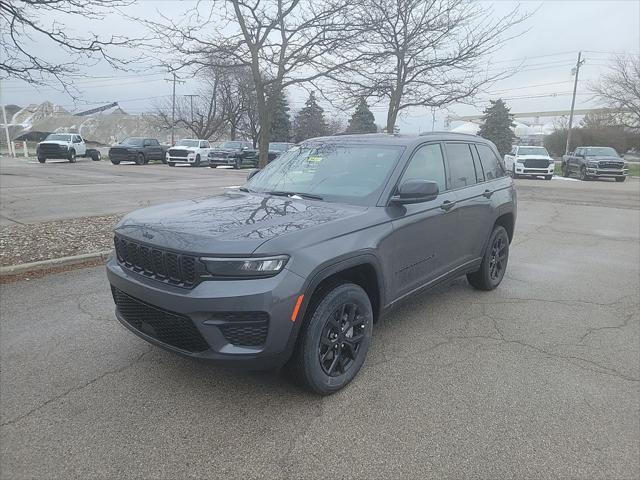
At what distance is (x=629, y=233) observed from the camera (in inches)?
383

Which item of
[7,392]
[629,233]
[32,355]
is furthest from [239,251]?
[629,233]

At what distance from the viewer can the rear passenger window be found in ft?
Answer: 14.8

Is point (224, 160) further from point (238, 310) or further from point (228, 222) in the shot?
point (238, 310)

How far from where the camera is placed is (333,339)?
3.07 m

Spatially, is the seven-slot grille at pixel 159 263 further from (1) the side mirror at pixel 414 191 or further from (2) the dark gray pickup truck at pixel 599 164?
(2) the dark gray pickup truck at pixel 599 164

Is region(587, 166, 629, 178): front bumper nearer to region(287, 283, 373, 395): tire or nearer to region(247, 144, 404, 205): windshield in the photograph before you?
region(247, 144, 404, 205): windshield

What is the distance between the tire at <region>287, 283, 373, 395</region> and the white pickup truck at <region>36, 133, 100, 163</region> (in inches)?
1293

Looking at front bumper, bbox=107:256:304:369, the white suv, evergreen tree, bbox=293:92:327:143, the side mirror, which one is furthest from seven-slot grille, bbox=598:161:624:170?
Result: evergreen tree, bbox=293:92:327:143

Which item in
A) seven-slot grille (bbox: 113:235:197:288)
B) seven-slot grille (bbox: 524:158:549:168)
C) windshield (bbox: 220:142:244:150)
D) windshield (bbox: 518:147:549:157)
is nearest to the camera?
seven-slot grille (bbox: 113:235:197:288)

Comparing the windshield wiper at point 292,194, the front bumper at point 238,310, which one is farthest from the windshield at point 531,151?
the front bumper at point 238,310

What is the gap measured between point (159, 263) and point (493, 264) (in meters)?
3.93

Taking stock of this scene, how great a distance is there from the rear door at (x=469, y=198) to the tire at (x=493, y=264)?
238 millimetres

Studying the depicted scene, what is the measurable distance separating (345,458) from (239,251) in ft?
4.16

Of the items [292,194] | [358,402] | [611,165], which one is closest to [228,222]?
[292,194]
